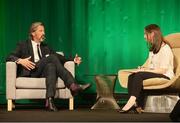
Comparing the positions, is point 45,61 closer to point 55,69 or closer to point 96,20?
point 55,69

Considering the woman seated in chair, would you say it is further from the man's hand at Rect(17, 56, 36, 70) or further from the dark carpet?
the man's hand at Rect(17, 56, 36, 70)

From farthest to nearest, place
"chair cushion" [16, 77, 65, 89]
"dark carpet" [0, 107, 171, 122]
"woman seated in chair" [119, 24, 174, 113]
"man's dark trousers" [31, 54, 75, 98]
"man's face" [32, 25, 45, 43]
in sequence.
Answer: "man's face" [32, 25, 45, 43]
"chair cushion" [16, 77, 65, 89]
"man's dark trousers" [31, 54, 75, 98]
"woman seated in chair" [119, 24, 174, 113]
"dark carpet" [0, 107, 171, 122]

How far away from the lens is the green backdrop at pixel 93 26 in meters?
7.00

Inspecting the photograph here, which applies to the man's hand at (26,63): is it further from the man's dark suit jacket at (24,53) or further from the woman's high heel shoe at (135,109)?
the woman's high heel shoe at (135,109)

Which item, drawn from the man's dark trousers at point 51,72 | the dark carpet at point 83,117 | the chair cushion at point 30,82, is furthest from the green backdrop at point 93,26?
the dark carpet at point 83,117

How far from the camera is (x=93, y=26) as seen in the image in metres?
7.04

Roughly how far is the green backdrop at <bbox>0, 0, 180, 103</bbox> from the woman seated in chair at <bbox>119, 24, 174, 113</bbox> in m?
1.39

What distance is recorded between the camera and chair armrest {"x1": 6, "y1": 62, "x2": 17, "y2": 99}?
5.75 metres

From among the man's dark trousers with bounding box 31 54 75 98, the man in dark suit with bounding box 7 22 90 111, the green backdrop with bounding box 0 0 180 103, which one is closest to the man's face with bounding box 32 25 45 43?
the man in dark suit with bounding box 7 22 90 111

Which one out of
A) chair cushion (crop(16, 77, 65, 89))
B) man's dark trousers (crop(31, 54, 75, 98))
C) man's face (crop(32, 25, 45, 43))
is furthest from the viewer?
man's face (crop(32, 25, 45, 43))

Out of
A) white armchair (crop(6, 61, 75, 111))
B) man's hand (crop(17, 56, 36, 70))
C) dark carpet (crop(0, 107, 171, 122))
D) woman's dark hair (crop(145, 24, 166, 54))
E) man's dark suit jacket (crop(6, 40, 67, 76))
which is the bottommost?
dark carpet (crop(0, 107, 171, 122))

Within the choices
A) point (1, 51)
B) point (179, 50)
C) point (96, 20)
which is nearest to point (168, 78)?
point (179, 50)

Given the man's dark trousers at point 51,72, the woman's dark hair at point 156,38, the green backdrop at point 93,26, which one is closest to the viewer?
the woman's dark hair at point 156,38

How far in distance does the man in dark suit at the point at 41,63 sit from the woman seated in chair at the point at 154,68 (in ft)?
2.35
